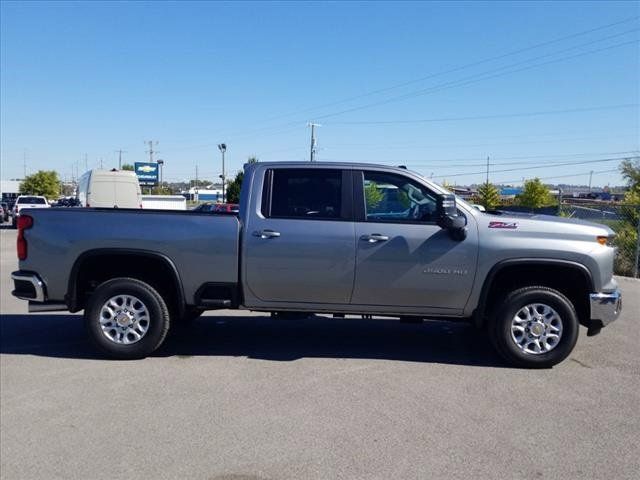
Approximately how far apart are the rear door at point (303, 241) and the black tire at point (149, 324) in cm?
97

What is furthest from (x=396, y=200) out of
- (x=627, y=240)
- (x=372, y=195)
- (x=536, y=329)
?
(x=627, y=240)

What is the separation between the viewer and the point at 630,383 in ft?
17.4

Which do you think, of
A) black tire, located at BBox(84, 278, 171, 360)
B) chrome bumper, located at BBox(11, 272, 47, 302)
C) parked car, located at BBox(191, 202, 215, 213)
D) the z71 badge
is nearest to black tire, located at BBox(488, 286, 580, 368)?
the z71 badge

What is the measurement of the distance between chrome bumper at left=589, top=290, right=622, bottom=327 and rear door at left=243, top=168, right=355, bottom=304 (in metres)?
2.33

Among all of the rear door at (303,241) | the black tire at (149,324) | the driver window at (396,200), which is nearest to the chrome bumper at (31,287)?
the black tire at (149,324)

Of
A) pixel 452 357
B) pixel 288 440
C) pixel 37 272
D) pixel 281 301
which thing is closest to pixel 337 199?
pixel 281 301

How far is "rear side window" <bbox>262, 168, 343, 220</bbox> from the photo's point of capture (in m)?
5.79

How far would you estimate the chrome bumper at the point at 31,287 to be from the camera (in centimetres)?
584

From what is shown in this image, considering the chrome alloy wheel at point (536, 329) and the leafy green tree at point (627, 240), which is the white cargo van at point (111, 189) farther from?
the chrome alloy wheel at point (536, 329)

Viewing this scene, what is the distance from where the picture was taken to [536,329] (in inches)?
221

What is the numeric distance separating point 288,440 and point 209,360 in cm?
209

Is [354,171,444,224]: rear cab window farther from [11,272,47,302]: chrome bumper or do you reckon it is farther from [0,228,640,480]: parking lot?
[11,272,47,302]: chrome bumper

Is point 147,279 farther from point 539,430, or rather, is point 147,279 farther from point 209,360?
point 539,430

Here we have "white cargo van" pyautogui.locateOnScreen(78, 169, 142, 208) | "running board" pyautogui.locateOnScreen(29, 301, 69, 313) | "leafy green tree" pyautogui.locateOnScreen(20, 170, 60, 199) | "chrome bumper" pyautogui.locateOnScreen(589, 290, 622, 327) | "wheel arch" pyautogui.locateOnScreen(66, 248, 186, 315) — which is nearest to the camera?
"chrome bumper" pyautogui.locateOnScreen(589, 290, 622, 327)
